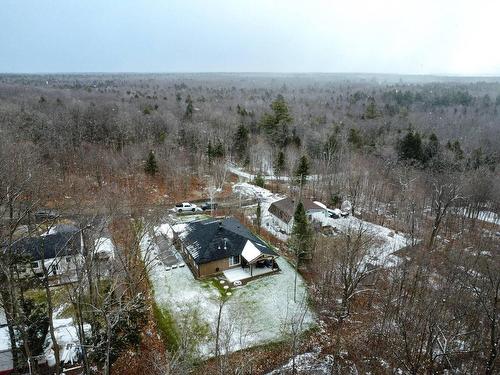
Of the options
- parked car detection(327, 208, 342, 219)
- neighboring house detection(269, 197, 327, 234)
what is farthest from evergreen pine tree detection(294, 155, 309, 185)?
parked car detection(327, 208, 342, 219)

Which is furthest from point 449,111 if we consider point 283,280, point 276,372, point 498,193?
point 276,372

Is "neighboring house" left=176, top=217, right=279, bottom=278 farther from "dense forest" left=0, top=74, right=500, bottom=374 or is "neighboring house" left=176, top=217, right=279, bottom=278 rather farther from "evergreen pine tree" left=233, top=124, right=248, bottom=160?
"evergreen pine tree" left=233, top=124, right=248, bottom=160

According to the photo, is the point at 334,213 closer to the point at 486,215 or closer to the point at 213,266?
the point at 213,266

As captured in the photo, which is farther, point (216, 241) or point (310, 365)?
point (216, 241)

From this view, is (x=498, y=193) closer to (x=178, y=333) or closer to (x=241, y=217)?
(x=241, y=217)

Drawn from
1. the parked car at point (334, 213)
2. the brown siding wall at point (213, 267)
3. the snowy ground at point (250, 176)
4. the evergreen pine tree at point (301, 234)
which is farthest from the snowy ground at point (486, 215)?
the brown siding wall at point (213, 267)

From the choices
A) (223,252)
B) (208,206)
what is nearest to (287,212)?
(208,206)
